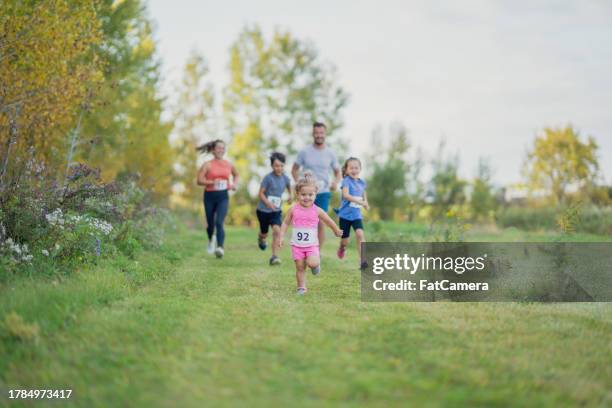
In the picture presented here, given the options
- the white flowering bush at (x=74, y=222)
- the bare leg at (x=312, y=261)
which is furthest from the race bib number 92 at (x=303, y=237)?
the white flowering bush at (x=74, y=222)

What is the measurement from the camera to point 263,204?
436 inches

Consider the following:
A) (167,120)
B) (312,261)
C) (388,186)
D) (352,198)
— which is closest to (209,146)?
(352,198)

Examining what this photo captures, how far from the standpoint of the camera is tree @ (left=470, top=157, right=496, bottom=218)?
3670 cm

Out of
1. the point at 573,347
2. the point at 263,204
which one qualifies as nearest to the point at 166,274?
the point at 263,204

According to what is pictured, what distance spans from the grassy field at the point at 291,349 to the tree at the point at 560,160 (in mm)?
35613

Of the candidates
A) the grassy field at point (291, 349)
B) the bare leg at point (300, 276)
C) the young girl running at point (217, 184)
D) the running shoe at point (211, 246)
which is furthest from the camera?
the running shoe at point (211, 246)

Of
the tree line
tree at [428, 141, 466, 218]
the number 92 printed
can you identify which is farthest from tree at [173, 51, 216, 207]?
the number 92 printed

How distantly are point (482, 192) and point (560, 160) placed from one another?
266 inches

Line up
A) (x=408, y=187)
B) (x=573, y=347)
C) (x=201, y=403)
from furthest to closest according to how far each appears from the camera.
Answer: (x=408, y=187)
(x=573, y=347)
(x=201, y=403)

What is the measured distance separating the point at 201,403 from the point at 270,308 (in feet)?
8.65

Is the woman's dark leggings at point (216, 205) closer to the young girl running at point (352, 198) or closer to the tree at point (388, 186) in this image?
the young girl running at point (352, 198)

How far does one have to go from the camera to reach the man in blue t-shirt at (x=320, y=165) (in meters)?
10.8

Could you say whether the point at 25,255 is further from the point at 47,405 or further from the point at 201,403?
the point at 201,403

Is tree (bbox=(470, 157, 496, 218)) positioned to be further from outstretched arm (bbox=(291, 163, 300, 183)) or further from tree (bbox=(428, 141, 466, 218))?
outstretched arm (bbox=(291, 163, 300, 183))
